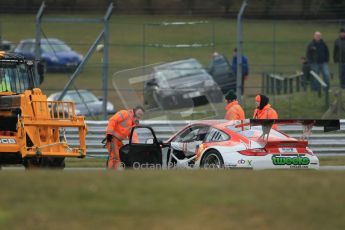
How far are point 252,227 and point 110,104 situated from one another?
19.6 m

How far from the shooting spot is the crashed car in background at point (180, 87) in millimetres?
25812

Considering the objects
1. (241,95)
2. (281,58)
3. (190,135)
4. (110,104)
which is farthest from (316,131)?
(281,58)

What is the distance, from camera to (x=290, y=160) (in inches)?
697

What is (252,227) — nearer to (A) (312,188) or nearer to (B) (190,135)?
(A) (312,188)

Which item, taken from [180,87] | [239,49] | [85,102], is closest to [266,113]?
[239,49]

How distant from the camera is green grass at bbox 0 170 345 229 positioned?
10266 millimetres

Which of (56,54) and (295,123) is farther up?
(56,54)

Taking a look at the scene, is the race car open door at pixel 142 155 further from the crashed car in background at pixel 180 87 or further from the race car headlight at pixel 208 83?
the race car headlight at pixel 208 83

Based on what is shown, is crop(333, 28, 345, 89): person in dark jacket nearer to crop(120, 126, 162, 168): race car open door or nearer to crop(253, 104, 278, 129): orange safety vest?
crop(253, 104, 278, 129): orange safety vest

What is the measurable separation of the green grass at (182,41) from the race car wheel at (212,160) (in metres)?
6.82

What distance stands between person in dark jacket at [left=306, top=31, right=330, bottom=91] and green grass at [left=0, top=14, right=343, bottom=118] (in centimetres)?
Result: 39

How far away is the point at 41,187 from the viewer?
11.0 m

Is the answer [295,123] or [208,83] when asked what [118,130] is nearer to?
[295,123]

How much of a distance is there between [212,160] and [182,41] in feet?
30.5
